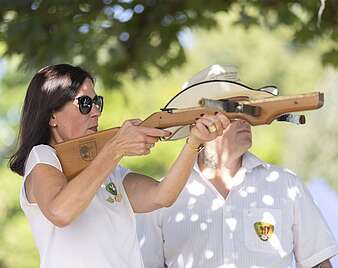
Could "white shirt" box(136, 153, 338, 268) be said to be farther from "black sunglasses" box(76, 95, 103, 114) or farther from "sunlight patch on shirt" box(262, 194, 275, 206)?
"black sunglasses" box(76, 95, 103, 114)

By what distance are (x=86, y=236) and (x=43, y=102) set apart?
44cm

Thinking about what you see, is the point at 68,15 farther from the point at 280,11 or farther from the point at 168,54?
the point at 280,11

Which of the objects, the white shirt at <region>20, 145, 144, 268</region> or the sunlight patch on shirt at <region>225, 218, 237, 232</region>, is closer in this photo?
the white shirt at <region>20, 145, 144, 268</region>

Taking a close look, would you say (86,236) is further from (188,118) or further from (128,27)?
(128,27)

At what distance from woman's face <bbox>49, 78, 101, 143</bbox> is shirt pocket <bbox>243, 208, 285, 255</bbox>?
0.87 meters

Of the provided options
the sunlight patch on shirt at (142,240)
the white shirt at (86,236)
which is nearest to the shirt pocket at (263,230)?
the sunlight patch on shirt at (142,240)

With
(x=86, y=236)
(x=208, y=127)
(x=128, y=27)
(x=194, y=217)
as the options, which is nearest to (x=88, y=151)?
(x=86, y=236)

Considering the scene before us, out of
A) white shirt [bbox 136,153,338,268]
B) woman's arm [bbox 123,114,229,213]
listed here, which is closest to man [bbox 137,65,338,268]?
white shirt [bbox 136,153,338,268]

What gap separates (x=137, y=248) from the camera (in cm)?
279

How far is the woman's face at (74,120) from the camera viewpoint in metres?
2.79

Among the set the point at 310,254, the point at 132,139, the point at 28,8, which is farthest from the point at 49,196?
the point at 28,8

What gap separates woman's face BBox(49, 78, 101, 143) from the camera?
2.79 metres

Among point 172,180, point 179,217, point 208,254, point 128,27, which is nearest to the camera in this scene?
point 172,180

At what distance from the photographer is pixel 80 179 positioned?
2516mm
